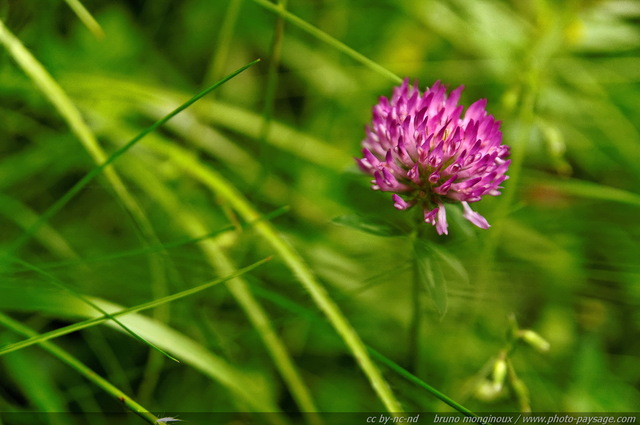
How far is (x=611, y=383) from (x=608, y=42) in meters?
1.02

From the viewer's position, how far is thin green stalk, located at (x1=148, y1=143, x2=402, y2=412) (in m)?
0.94

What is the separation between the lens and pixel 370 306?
4.86 feet

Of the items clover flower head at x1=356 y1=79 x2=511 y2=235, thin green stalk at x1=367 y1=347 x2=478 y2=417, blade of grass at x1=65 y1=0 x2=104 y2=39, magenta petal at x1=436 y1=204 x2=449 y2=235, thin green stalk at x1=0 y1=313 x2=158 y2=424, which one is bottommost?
thin green stalk at x1=367 y1=347 x2=478 y2=417

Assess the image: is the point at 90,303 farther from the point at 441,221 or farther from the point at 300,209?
the point at 300,209

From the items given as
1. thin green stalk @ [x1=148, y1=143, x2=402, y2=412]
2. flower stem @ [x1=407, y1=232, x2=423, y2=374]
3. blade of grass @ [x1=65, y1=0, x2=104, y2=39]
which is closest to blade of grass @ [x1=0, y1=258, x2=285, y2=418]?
thin green stalk @ [x1=148, y1=143, x2=402, y2=412]

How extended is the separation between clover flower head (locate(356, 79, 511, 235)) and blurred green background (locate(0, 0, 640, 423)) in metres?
0.13

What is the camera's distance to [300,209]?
1625 mm

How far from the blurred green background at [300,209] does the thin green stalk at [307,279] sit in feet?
0.04

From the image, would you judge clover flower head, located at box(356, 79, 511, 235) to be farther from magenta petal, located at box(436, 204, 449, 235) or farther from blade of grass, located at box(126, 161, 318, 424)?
blade of grass, located at box(126, 161, 318, 424)

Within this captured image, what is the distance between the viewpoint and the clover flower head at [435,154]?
2.80 feet

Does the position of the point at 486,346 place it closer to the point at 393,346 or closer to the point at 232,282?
the point at 393,346

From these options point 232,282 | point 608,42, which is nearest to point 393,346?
point 232,282

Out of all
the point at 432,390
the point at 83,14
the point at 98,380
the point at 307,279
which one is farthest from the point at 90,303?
the point at 83,14

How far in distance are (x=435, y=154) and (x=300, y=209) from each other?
0.80m
